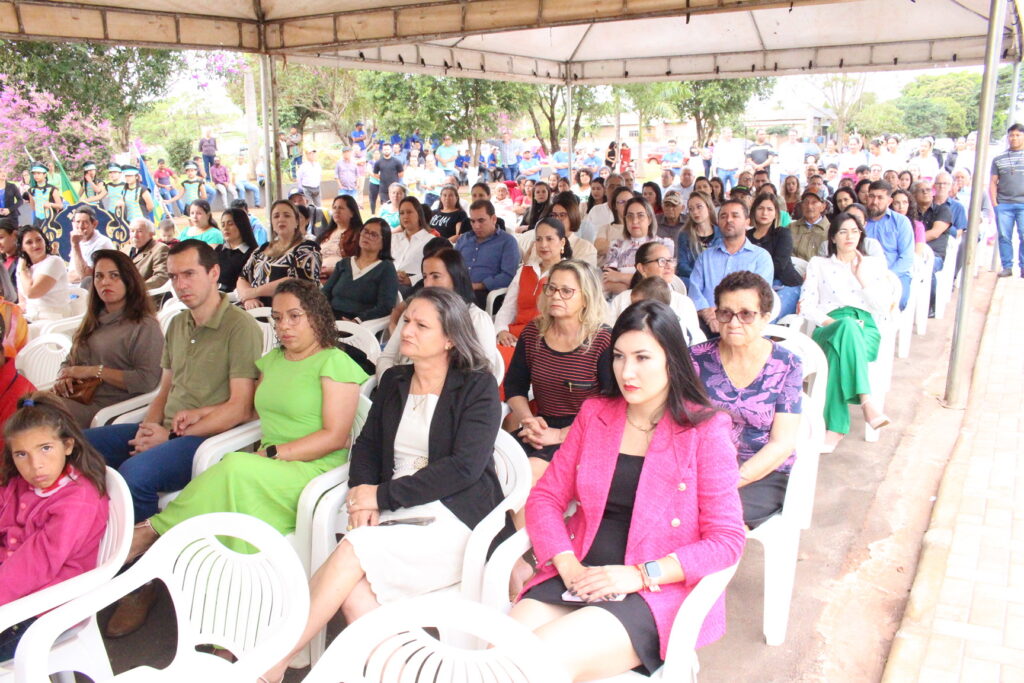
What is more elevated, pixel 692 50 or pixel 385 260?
pixel 692 50

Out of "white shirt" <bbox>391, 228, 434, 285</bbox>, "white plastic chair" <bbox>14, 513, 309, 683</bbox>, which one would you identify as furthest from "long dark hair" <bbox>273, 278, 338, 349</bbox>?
"white shirt" <bbox>391, 228, 434, 285</bbox>

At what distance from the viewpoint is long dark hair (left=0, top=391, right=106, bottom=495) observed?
2098 mm

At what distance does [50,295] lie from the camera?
206 inches

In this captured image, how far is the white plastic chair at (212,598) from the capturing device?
1.64 metres

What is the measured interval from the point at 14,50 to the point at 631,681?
426 inches

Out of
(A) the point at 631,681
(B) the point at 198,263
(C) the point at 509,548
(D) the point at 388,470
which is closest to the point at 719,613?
(A) the point at 631,681

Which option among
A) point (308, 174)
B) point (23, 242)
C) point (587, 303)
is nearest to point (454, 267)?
point (587, 303)

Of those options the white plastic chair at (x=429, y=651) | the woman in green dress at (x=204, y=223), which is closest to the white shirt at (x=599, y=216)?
the woman in green dress at (x=204, y=223)

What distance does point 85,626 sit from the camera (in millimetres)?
2047

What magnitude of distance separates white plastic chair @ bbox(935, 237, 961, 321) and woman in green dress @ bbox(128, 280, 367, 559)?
232 inches

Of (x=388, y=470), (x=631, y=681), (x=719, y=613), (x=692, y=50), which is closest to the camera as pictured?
(x=631, y=681)

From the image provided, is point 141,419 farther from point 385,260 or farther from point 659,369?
point 659,369

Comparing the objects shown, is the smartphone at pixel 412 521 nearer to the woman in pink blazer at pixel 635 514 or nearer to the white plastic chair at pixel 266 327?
the woman in pink blazer at pixel 635 514

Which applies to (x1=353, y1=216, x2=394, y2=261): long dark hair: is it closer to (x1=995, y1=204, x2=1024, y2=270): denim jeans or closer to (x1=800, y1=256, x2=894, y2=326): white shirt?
(x1=800, y1=256, x2=894, y2=326): white shirt
